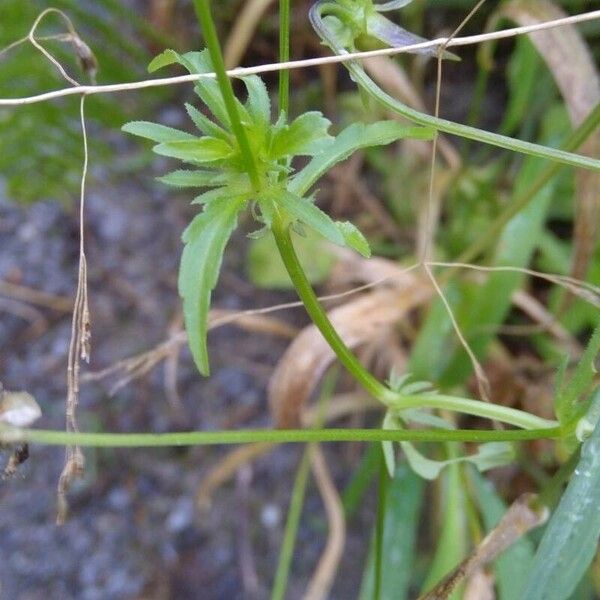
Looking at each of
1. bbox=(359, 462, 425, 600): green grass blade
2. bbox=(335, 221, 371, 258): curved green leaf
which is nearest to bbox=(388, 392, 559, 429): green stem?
bbox=(335, 221, 371, 258): curved green leaf

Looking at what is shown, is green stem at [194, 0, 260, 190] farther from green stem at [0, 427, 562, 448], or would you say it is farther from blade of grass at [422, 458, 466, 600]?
blade of grass at [422, 458, 466, 600]

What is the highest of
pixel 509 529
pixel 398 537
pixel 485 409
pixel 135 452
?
pixel 485 409

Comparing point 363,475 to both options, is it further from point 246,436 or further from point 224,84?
point 224,84

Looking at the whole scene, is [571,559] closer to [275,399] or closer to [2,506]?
[275,399]

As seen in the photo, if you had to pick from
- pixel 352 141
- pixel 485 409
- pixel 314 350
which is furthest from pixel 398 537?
pixel 352 141

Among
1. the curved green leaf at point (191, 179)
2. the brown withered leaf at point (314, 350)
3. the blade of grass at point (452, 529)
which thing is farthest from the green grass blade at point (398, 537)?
the curved green leaf at point (191, 179)

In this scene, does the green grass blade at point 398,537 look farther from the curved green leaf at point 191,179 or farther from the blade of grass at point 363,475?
the curved green leaf at point 191,179

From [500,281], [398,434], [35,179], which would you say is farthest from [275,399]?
[35,179]
